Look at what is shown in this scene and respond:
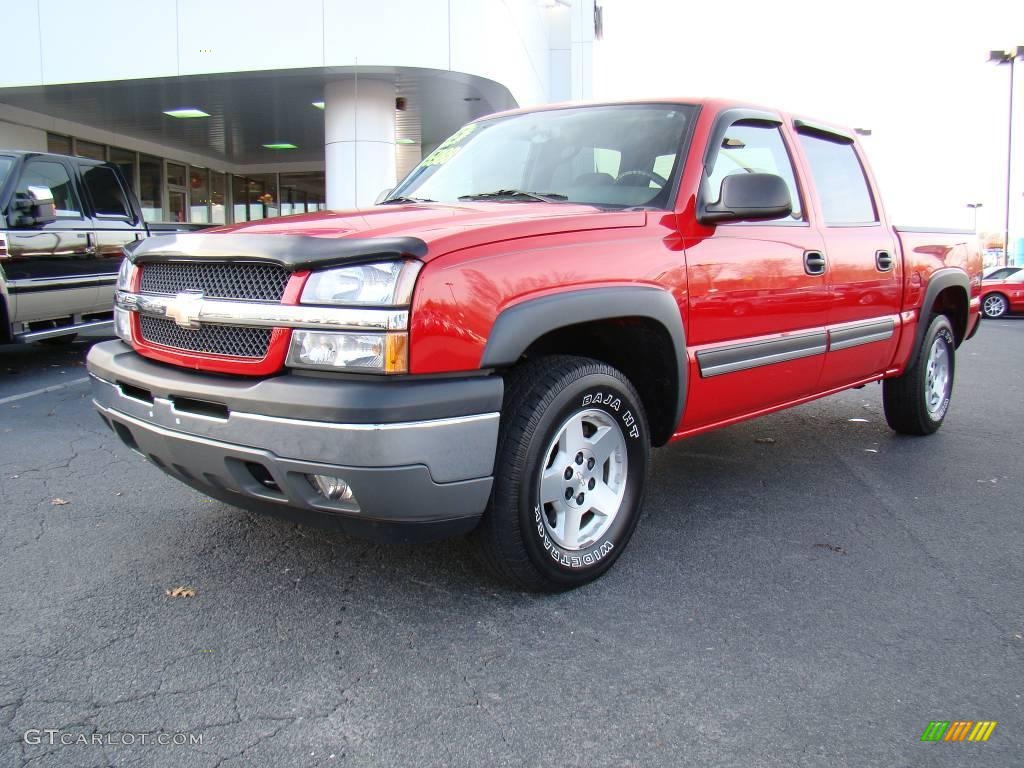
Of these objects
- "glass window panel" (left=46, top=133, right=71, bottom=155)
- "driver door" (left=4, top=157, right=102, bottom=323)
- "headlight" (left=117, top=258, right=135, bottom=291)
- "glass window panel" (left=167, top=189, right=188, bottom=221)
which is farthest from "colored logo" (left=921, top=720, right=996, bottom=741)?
"glass window panel" (left=167, top=189, right=188, bottom=221)

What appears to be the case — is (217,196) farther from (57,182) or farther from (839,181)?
(839,181)

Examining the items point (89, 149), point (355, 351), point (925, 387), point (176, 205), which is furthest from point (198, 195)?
point (355, 351)

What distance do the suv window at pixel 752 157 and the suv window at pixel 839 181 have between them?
0.24 metres

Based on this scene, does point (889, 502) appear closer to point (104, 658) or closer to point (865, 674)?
point (865, 674)

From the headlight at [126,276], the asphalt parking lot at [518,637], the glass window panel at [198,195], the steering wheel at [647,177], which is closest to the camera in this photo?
the asphalt parking lot at [518,637]

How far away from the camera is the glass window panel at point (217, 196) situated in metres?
26.2

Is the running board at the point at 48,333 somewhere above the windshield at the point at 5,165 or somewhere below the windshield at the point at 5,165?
below

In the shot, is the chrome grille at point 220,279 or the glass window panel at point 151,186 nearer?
the chrome grille at point 220,279

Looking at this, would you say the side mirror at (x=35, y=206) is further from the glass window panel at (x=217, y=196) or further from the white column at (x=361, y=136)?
the glass window panel at (x=217, y=196)

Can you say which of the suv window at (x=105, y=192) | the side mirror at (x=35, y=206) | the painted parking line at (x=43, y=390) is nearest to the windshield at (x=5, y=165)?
the side mirror at (x=35, y=206)

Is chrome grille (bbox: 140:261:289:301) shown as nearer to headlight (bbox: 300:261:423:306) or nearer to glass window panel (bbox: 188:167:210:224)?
headlight (bbox: 300:261:423:306)

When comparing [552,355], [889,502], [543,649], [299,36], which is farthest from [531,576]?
[299,36]

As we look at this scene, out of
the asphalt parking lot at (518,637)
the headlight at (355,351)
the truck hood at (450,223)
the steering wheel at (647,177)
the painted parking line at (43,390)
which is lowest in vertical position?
the asphalt parking lot at (518,637)

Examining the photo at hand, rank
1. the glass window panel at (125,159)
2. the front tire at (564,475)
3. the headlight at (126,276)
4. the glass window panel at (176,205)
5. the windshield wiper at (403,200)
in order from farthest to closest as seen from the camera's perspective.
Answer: the glass window panel at (176,205) → the glass window panel at (125,159) → the windshield wiper at (403,200) → the headlight at (126,276) → the front tire at (564,475)
